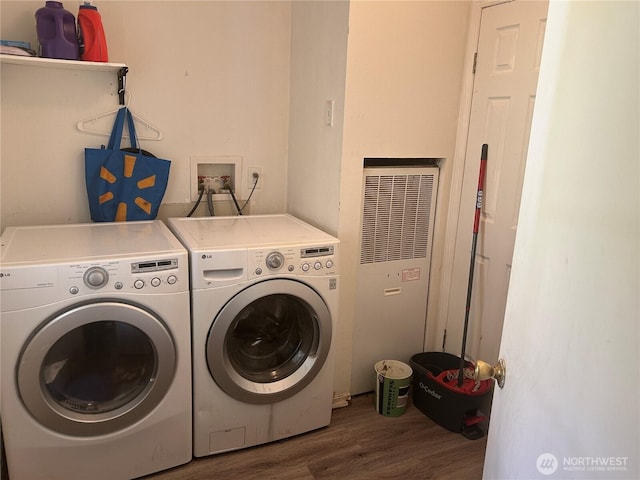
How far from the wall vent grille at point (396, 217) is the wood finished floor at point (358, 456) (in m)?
0.81

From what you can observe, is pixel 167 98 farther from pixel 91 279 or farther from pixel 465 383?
pixel 465 383

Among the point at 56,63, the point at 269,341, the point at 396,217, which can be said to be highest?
the point at 56,63

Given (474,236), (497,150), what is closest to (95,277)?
(474,236)

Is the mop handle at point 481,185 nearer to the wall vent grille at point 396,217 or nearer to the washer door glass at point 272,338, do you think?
the wall vent grille at point 396,217

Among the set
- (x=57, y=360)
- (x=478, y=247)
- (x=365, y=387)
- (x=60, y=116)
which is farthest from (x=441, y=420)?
(x=60, y=116)

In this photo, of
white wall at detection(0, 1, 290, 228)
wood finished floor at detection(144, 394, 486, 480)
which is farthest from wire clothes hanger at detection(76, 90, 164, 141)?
wood finished floor at detection(144, 394, 486, 480)

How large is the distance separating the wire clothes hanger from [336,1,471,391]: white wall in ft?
3.12

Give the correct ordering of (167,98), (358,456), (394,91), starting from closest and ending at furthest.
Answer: (358,456)
(394,91)
(167,98)

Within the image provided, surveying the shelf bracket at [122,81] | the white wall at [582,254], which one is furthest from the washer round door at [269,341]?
the white wall at [582,254]

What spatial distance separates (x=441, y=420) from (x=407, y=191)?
1.11 m

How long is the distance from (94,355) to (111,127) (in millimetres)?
1096

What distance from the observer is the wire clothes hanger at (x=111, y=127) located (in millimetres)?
2322

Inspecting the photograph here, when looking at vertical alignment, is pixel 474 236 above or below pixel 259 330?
above

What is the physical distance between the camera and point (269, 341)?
2.24 metres
